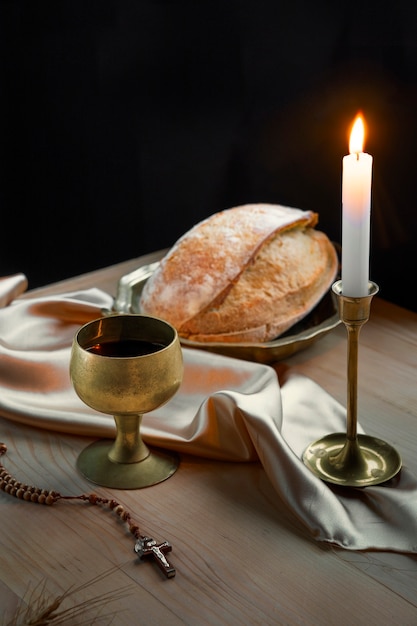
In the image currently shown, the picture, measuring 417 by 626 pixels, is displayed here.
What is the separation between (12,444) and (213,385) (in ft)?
0.87

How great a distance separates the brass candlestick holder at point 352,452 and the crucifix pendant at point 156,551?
0.20 meters

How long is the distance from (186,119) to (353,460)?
3.19 feet

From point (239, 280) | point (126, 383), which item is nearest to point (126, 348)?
point (126, 383)

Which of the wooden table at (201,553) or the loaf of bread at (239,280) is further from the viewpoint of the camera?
the loaf of bread at (239,280)

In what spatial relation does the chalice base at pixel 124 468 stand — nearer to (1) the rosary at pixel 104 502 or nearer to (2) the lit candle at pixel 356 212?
(1) the rosary at pixel 104 502

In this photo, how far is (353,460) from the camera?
99 centimetres

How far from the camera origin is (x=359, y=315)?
35.5 inches

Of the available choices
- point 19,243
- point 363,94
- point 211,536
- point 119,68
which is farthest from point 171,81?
point 211,536

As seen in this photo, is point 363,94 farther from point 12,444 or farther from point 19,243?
point 19,243

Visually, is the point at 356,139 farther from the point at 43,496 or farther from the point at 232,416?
the point at 43,496

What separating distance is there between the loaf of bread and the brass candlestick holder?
0.24 metres

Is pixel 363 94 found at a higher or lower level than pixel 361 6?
lower

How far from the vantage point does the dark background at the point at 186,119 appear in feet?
4.60

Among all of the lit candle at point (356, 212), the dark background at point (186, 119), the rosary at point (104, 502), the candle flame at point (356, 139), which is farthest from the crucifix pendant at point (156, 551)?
the dark background at point (186, 119)
